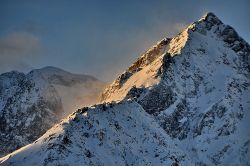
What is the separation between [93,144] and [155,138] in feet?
70.0

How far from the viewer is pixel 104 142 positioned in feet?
489

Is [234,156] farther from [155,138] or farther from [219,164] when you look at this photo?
[155,138]

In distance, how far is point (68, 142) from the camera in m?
140

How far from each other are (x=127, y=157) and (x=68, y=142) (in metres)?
16.7

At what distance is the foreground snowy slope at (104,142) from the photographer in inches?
5384

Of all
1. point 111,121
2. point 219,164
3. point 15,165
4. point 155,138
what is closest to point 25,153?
point 15,165

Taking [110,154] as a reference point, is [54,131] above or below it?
above

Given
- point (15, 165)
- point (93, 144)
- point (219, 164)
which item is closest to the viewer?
point (15, 165)

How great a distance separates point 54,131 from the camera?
14362 cm

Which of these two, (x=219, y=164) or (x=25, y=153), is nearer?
(x=25, y=153)

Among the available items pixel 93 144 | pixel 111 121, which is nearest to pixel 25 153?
pixel 93 144

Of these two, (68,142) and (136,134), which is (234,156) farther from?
(68,142)

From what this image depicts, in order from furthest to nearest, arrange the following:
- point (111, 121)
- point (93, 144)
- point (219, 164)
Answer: point (219, 164), point (111, 121), point (93, 144)

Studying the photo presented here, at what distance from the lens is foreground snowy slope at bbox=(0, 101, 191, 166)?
137 m
